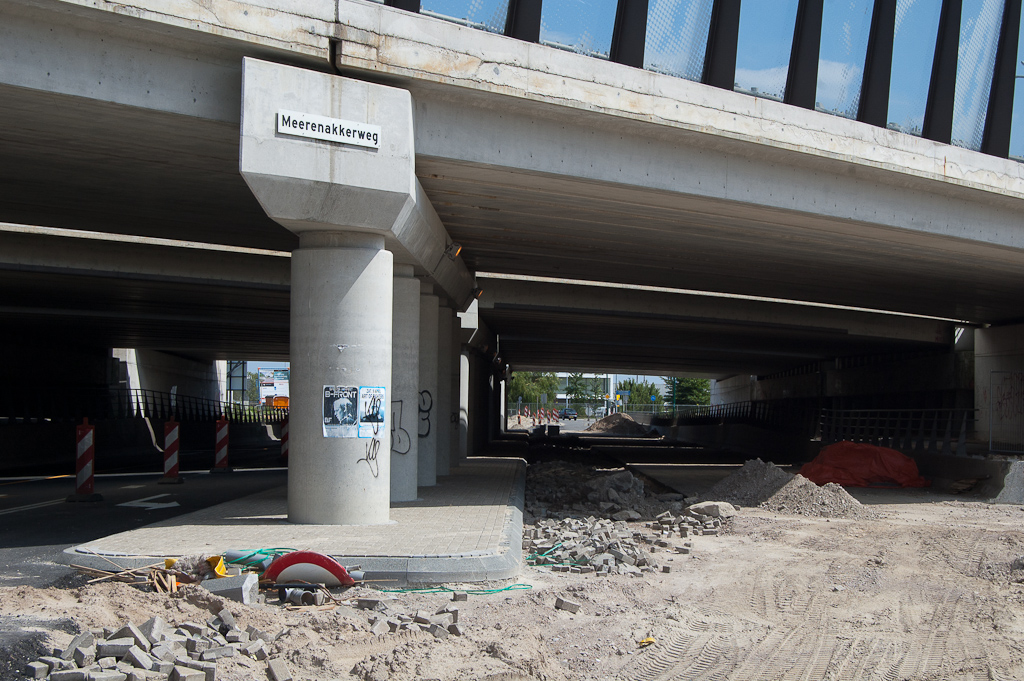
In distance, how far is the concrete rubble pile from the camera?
14180mm

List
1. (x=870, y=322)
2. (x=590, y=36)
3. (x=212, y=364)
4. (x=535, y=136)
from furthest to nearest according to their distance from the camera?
(x=212, y=364), (x=870, y=322), (x=590, y=36), (x=535, y=136)

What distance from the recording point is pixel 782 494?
16.1 metres

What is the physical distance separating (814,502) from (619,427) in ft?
189

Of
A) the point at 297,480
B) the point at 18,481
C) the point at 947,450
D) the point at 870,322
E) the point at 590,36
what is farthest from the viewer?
the point at 870,322

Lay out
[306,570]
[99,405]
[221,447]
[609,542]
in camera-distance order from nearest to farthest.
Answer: [306,570] < [609,542] < [221,447] < [99,405]

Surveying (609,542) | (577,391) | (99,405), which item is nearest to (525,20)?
(609,542)

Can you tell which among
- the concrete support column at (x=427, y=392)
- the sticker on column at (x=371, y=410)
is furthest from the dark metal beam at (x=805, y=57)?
the sticker on column at (x=371, y=410)

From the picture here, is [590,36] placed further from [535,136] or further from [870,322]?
[870,322]

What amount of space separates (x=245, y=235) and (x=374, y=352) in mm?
7984

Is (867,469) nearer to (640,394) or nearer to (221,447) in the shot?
(221,447)

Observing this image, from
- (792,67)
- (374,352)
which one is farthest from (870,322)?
(374,352)

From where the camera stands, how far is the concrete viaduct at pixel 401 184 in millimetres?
9867

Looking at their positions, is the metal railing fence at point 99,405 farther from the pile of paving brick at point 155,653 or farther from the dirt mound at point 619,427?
the dirt mound at point 619,427

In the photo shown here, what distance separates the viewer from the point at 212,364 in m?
58.2
